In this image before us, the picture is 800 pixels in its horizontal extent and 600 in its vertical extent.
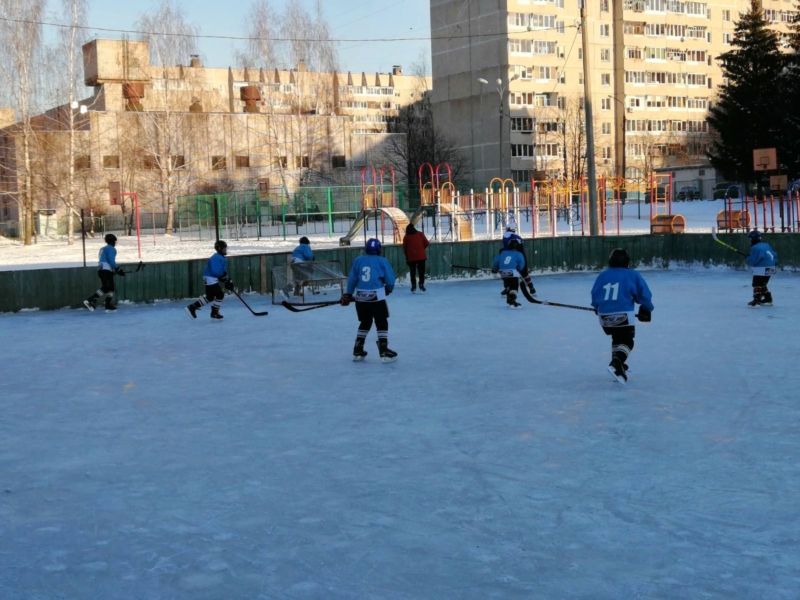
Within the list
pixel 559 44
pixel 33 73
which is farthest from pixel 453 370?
pixel 559 44

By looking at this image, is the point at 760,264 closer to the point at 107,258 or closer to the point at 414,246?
the point at 414,246

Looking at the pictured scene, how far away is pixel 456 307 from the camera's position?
1861 cm

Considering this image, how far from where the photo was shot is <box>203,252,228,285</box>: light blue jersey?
55.0 feet

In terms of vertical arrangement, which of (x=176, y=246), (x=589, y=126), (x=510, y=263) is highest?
(x=589, y=126)

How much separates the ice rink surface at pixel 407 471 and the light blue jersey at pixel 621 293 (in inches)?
32.8

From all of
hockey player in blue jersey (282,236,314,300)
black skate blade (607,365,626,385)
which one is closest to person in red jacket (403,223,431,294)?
hockey player in blue jersey (282,236,314,300)

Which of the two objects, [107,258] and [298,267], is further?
[298,267]

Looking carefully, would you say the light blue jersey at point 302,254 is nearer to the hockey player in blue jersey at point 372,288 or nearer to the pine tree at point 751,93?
the hockey player in blue jersey at point 372,288

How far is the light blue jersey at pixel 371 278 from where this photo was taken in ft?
39.3

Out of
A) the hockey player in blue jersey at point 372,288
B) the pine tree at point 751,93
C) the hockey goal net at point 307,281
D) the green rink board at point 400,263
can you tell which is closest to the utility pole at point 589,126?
the green rink board at point 400,263

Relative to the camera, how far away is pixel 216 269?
55.1 feet

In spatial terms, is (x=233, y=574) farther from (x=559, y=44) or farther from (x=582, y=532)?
(x=559, y=44)

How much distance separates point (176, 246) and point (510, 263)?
2433cm

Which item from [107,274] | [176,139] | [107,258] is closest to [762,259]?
[107,258]
